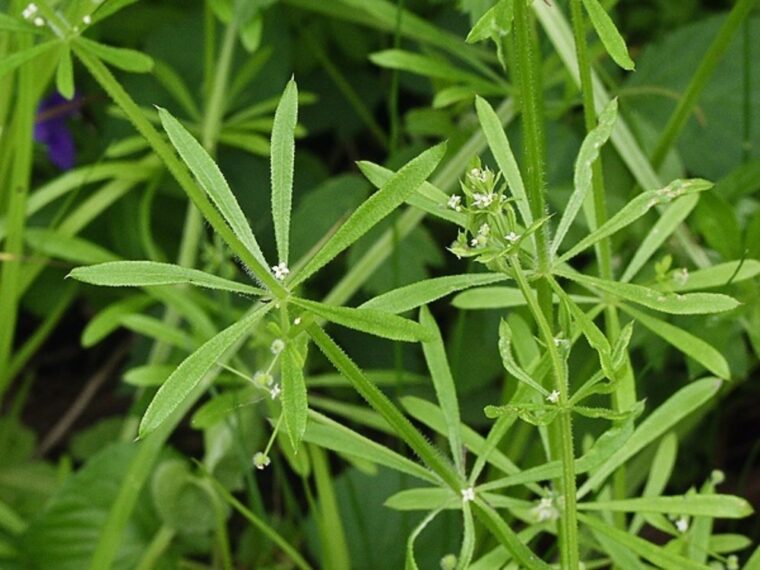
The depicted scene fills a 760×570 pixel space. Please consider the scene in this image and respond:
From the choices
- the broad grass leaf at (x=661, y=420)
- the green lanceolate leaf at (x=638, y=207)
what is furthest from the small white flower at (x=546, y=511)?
the green lanceolate leaf at (x=638, y=207)

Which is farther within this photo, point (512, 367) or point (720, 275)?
point (720, 275)

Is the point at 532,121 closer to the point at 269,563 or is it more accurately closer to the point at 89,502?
the point at 269,563

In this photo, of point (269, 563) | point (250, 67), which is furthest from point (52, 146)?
point (269, 563)

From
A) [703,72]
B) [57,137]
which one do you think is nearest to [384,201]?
[703,72]

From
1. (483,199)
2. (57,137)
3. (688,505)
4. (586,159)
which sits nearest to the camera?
(483,199)

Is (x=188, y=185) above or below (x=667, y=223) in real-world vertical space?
above

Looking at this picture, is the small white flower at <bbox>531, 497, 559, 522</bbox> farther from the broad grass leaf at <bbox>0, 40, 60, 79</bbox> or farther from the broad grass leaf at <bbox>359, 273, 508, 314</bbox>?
the broad grass leaf at <bbox>0, 40, 60, 79</bbox>

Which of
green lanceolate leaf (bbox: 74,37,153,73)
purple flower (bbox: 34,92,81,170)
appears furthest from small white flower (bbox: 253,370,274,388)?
purple flower (bbox: 34,92,81,170)

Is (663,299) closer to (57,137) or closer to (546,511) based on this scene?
(546,511)
